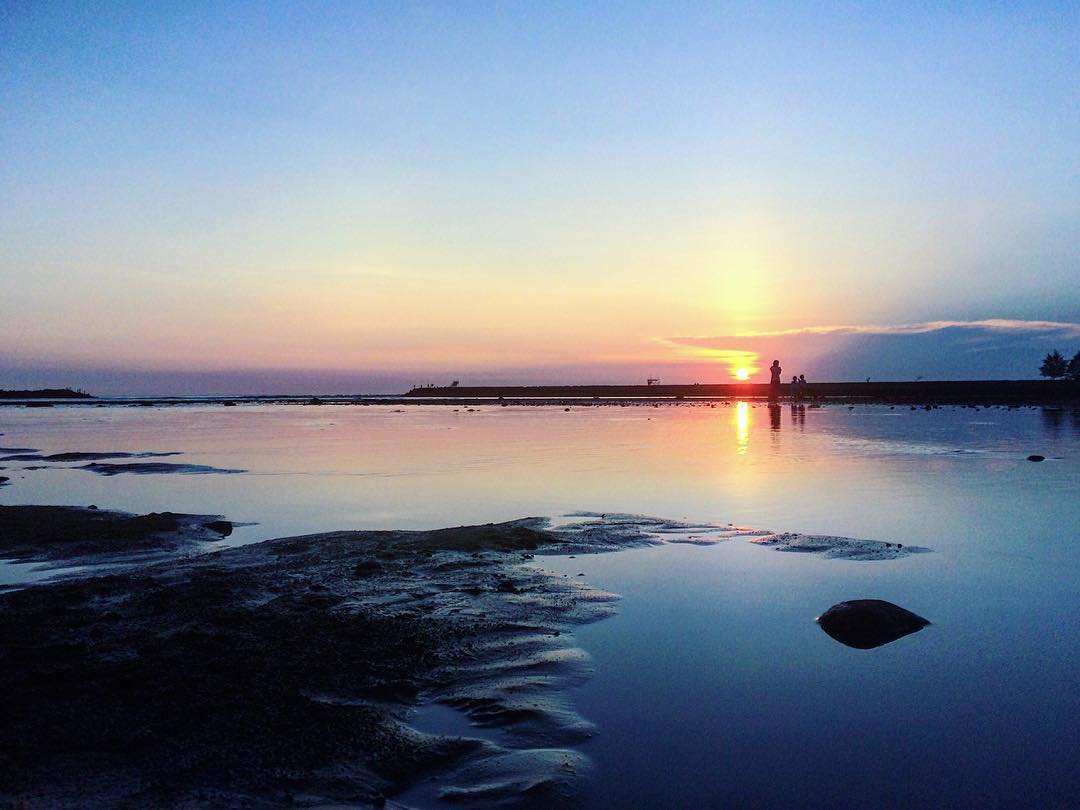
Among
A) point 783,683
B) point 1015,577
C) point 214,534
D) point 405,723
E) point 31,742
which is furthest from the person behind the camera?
point 214,534

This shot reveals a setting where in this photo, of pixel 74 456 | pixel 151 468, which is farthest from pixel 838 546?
pixel 74 456

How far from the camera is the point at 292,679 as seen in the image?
286 inches

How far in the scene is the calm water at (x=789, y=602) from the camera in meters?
5.88

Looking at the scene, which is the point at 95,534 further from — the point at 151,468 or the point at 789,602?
the point at 151,468

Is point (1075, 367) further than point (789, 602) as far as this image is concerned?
Yes

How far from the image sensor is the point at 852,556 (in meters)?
12.9

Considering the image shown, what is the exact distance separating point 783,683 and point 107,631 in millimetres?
7025

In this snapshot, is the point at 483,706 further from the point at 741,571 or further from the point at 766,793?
the point at 741,571

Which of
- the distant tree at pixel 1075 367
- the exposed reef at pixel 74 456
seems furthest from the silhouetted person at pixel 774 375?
the exposed reef at pixel 74 456

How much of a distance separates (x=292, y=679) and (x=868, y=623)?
6100 millimetres

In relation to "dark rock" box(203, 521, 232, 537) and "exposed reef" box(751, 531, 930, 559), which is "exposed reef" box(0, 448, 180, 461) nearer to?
"dark rock" box(203, 521, 232, 537)

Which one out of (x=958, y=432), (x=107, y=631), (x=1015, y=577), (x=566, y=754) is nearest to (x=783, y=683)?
(x=566, y=754)

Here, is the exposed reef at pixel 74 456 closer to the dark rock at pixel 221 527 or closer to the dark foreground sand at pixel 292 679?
the dark rock at pixel 221 527

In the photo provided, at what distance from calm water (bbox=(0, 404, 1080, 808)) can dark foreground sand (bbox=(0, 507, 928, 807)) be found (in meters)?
0.67
